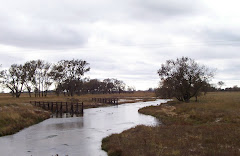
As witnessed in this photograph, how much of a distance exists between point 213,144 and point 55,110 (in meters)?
44.7

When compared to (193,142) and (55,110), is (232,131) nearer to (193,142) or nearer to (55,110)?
(193,142)

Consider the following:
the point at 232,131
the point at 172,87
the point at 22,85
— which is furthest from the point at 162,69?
the point at 22,85

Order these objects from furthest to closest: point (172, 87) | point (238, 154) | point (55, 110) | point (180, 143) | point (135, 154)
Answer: point (172, 87), point (55, 110), point (180, 143), point (135, 154), point (238, 154)

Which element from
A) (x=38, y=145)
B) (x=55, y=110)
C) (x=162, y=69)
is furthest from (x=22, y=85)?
(x=38, y=145)

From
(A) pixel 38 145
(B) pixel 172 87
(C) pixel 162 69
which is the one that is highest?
(C) pixel 162 69

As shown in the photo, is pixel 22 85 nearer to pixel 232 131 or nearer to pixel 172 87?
pixel 172 87

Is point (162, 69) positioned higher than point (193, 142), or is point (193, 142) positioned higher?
point (162, 69)

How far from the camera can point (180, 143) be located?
15.9 metres

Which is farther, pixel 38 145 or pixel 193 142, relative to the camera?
pixel 38 145

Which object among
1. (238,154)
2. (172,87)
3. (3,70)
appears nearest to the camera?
(238,154)

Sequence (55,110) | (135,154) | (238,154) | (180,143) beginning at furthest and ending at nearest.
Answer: (55,110) → (180,143) → (135,154) → (238,154)

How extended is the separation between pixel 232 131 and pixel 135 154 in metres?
9.19

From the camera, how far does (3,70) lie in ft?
267

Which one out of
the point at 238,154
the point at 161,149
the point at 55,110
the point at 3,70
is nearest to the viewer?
the point at 238,154
